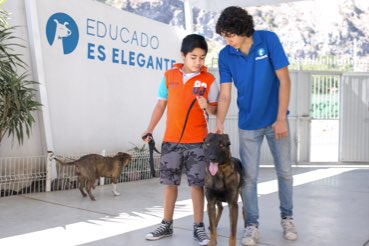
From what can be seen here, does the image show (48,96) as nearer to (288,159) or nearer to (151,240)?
(151,240)

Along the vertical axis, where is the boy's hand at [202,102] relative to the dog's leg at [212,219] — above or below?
above

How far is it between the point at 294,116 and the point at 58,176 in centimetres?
515

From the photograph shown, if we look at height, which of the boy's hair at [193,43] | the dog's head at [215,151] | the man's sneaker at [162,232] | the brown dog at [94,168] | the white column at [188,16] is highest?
the white column at [188,16]

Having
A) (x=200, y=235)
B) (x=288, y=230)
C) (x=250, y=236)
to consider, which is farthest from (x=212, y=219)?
(x=288, y=230)

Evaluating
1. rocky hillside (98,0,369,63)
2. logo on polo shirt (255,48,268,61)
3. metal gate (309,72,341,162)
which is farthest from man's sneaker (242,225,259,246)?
rocky hillside (98,0,369,63)

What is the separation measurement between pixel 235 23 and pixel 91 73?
361cm

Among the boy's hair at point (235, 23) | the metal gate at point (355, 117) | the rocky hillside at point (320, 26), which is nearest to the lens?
the boy's hair at point (235, 23)

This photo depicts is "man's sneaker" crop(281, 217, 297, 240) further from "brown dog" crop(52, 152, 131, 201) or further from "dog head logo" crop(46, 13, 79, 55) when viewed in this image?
"dog head logo" crop(46, 13, 79, 55)

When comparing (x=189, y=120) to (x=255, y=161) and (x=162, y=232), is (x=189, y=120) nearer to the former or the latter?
(x=255, y=161)

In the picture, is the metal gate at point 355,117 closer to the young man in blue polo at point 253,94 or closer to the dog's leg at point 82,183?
the dog's leg at point 82,183

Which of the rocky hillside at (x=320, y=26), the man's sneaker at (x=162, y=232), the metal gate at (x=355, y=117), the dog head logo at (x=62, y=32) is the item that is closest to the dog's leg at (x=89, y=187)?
the man's sneaker at (x=162, y=232)

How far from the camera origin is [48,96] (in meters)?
5.76

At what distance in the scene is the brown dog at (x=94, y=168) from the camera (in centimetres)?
518

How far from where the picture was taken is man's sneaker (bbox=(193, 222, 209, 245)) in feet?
11.0
